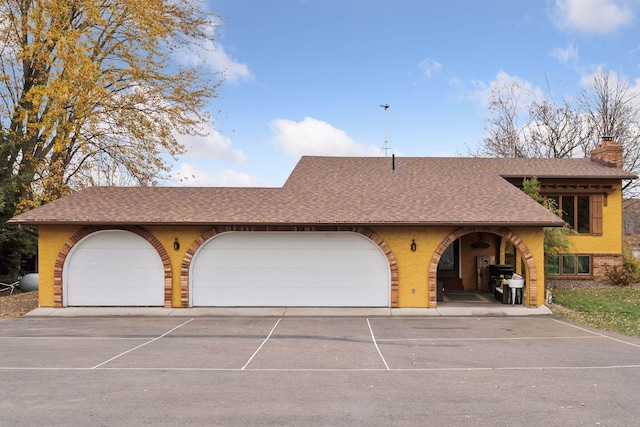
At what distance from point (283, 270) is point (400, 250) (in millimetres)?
3912

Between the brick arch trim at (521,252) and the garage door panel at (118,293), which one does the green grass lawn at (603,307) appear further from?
the garage door panel at (118,293)

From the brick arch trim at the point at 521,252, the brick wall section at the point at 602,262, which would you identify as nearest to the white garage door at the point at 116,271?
the brick arch trim at the point at 521,252

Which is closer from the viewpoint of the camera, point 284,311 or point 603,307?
point 284,311

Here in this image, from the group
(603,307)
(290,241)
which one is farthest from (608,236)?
(290,241)

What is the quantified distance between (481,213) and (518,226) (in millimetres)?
1191

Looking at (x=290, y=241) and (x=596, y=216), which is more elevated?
(x=596, y=216)

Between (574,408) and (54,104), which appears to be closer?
(574,408)

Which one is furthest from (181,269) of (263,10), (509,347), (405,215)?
(263,10)

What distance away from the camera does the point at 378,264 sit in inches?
551

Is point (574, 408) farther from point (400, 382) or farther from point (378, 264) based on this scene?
point (378, 264)

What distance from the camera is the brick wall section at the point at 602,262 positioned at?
1961 cm

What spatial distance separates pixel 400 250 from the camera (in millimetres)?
13859

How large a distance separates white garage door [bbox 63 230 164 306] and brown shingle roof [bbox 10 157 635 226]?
1016mm

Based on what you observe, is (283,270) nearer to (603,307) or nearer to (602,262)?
(603,307)
